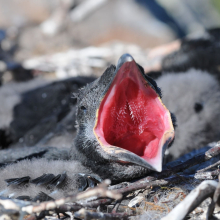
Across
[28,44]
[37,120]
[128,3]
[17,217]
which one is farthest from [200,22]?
[17,217]

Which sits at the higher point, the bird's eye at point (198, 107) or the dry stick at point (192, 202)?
the bird's eye at point (198, 107)

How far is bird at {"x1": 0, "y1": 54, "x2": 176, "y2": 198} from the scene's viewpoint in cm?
138

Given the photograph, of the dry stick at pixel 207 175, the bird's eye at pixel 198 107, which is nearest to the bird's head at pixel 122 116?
the dry stick at pixel 207 175

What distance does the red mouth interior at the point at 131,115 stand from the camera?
4.66ft

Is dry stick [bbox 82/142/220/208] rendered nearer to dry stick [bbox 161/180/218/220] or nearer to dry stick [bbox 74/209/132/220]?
dry stick [bbox 74/209/132/220]

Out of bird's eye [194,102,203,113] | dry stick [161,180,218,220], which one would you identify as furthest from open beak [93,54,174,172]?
bird's eye [194,102,203,113]

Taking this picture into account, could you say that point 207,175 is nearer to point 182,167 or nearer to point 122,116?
point 182,167

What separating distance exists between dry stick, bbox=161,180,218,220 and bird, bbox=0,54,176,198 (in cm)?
21

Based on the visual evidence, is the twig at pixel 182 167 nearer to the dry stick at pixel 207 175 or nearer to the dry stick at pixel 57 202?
the dry stick at pixel 207 175

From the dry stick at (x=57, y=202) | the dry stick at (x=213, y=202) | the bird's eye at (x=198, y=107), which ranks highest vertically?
the bird's eye at (x=198, y=107)

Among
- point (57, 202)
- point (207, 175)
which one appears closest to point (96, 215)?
point (57, 202)

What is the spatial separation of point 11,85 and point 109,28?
12.2 ft

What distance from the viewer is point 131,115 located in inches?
62.9

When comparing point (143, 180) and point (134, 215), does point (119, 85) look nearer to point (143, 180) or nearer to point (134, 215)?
point (143, 180)
